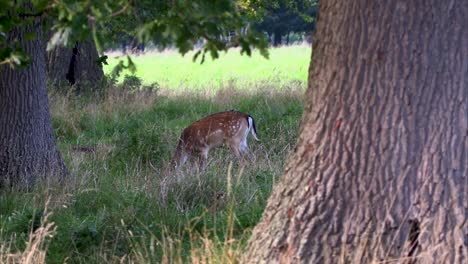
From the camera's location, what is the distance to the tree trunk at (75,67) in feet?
55.8

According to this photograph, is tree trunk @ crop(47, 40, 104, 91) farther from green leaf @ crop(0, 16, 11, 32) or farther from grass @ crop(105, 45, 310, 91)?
green leaf @ crop(0, 16, 11, 32)

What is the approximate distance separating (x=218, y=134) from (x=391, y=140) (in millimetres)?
7570

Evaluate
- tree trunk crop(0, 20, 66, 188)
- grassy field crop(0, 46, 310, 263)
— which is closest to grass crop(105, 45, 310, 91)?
grassy field crop(0, 46, 310, 263)

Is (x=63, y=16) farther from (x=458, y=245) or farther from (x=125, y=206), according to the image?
(x=125, y=206)

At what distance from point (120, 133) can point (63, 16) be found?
902cm

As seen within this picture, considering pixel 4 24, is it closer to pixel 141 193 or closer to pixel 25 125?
pixel 141 193

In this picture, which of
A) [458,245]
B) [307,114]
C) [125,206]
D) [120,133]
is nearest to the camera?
[458,245]

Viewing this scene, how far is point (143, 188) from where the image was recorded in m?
8.04

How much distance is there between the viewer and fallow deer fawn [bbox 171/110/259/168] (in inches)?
461

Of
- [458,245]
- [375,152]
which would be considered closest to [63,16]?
[375,152]

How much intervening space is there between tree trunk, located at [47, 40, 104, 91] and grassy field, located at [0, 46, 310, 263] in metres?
0.76

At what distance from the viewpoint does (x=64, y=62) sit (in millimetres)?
17359

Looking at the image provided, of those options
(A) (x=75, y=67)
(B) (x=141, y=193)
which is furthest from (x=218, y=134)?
(A) (x=75, y=67)

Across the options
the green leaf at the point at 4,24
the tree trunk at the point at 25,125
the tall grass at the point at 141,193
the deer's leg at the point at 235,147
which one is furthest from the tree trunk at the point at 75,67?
the green leaf at the point at 4,24
